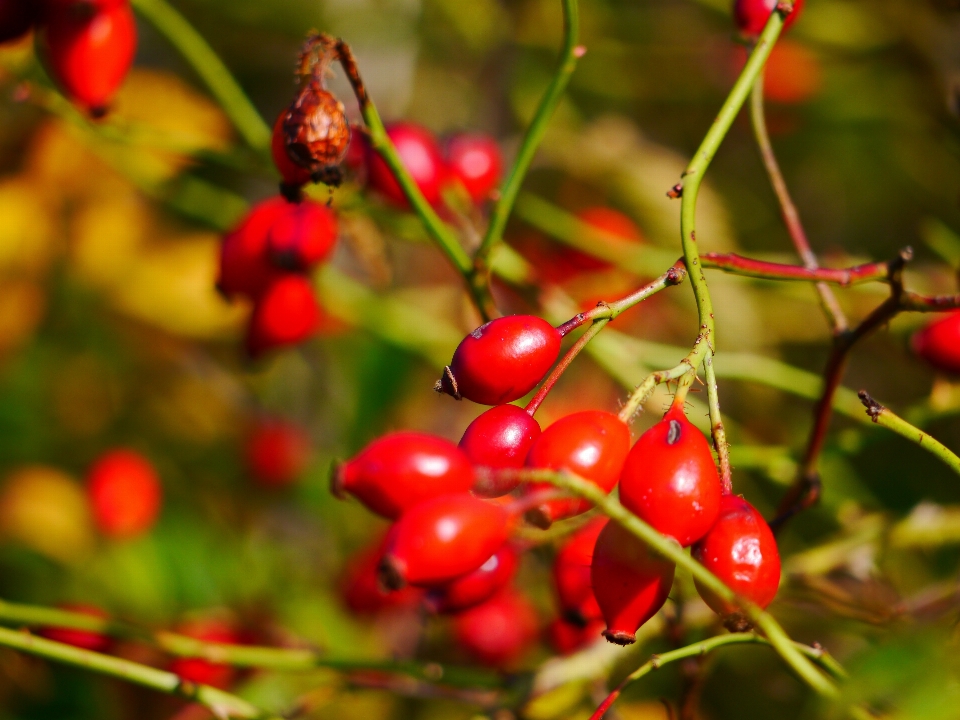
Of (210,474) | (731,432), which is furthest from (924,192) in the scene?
(210,474)

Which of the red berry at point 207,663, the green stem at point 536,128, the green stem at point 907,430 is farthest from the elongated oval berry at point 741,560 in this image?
the red berry at point 207,663

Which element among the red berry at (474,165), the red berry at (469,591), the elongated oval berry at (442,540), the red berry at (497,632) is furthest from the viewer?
the red berry at (497,632)

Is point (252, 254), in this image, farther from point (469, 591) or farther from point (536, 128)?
point (469, 591)

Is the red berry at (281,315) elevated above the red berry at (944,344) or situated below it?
above

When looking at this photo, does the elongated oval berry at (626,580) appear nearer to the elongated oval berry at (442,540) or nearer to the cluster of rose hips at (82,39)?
the elongated oval berry at (442,540)

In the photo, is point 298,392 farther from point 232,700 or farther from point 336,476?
point 336,476

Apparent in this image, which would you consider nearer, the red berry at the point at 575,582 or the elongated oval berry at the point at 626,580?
the elongated oval berry at the point at 626,580

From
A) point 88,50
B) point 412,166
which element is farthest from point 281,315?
point 88,50
